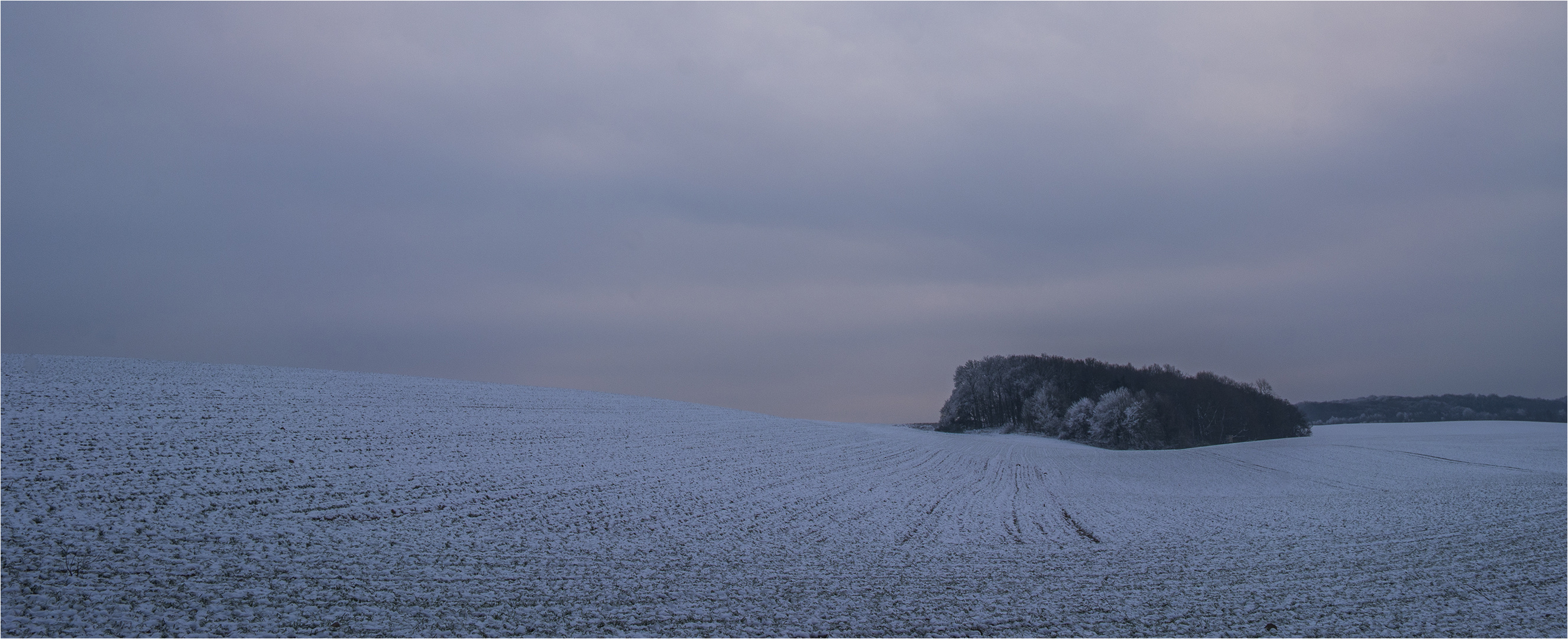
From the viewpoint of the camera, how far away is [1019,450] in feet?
127

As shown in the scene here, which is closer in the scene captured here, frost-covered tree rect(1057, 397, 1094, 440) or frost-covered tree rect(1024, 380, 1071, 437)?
frost-covered tree rect(1057, 397, 1094, 440)

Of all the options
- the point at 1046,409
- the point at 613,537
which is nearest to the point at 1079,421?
the point at 1046,409

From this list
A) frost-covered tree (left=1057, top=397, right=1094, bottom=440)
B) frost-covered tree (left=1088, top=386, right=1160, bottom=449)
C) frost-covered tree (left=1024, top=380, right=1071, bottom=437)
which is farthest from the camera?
frost-covered tree (left=1024, top=380, right=1071, bottom=437)

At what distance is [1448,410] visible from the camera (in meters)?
70.7

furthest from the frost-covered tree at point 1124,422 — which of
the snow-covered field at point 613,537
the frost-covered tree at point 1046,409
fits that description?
the snow-covered field at point 613,537

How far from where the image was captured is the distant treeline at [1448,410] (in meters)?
63.4

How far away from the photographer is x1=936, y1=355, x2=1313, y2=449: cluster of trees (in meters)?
49.7

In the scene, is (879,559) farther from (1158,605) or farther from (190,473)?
(190,473)

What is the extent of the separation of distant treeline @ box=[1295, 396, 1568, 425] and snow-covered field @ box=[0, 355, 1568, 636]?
5551 cm

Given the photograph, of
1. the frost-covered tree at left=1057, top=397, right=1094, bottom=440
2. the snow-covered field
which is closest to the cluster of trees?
the frost-covered tree at left=1057, top=397, right=1094, bottom=440

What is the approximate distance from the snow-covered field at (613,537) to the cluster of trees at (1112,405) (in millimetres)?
24486

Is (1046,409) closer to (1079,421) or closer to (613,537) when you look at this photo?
(1079,421)

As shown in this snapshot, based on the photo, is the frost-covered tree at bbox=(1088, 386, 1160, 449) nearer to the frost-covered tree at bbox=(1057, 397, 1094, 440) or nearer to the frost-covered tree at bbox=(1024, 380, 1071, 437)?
the frost-covered tree at bbox=(1057, 397, 1094, 440)

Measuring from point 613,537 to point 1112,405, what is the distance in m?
45.1
